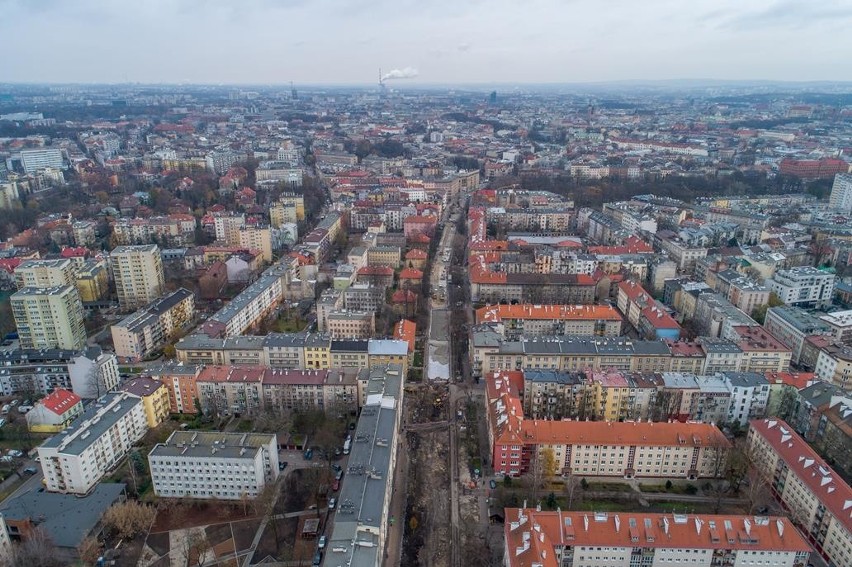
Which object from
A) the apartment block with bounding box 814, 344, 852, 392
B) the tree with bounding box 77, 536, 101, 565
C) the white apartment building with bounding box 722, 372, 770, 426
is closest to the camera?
the tree with bounding box 77, 536, 101, 565

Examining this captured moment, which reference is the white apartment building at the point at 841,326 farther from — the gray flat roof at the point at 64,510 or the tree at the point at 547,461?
the gray flat roof at the point at 64,510

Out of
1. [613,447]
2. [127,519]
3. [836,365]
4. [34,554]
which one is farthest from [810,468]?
[34,554]

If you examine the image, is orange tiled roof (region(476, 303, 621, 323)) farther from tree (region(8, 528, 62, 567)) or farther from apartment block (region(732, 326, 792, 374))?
tree (region(8, 528, 62, 567))

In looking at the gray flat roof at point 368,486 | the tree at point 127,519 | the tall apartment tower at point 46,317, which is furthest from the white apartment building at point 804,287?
the tall apartment tower at point 46,317

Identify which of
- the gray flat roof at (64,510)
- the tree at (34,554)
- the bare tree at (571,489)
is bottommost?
the bare tree at (571,489)

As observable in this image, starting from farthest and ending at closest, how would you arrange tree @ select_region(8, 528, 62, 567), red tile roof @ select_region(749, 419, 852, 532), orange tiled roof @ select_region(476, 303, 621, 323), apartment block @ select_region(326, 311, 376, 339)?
1. orange tiled roof @ select_region(476, 303, 621, 323)
2. apartment block @ select_region(326, 311, 376, 339)
3. red tile roof @ select_region(749, 419, 852, 532)
4. tree @ select_region(8, 528, 62, 567)

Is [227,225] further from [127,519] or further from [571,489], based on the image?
[571,489]

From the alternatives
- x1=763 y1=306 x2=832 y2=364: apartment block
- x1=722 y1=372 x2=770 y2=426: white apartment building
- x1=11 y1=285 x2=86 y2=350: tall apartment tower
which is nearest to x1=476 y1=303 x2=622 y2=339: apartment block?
x1=722 y1=372 x2=770 y2=426: white apartment building
